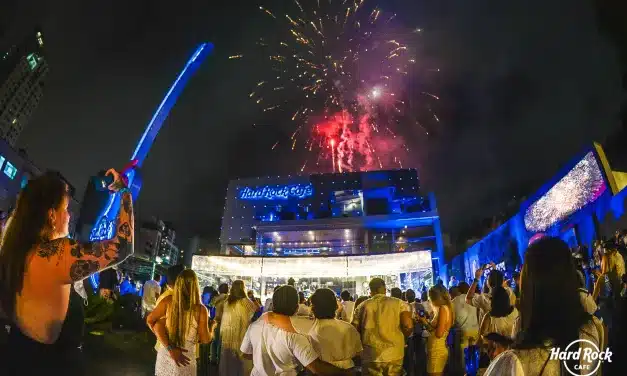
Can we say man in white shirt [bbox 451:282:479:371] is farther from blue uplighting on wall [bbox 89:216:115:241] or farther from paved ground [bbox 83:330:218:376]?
blue uplighting on wall [bbox 89:216:115:241]

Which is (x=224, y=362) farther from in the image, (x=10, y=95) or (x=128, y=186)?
(x=10, y=95)

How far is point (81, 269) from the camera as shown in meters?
2.16

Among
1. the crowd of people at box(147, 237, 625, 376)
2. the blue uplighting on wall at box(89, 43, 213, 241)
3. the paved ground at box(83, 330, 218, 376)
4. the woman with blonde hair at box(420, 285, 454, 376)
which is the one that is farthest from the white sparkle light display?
the blue uplighting on wall at box(89, 43, 213, 241)

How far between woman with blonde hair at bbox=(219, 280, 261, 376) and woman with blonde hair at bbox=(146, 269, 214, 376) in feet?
6.80

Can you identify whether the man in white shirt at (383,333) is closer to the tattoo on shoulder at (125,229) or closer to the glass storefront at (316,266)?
the tattoo on shoulder at (125,229)

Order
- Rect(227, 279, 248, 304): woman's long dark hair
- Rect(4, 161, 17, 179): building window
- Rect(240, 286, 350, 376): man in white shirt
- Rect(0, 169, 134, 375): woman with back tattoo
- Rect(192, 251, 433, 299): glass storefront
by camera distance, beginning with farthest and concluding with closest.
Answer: Rect(4, 161, 17, 179): building window → Rect(192, 251, 433, 299): glass storefront → Rect(227, 279, 248, 304): woman's long dark hair → Rect(240, 286, 350, 376): man in white shirt → Rect(0, 169, 134, 375): woman with back tattoo

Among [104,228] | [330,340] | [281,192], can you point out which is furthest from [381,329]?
[281,192]

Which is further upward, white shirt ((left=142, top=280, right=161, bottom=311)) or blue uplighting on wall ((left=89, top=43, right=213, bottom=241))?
blue uplighting on wall ((left=89, top=43, right=213, bottom=241))

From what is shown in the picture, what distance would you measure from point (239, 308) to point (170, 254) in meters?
117

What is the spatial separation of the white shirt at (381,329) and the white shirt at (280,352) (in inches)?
91.4

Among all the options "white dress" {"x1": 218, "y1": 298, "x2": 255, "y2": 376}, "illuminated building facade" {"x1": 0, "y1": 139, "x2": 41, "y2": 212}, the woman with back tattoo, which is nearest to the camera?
the woman with back tattoo

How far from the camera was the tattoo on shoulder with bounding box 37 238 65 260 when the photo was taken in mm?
2139

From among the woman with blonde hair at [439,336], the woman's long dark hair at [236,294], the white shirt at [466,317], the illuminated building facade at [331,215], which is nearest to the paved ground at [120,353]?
the woman's long dark hair at [236,294]

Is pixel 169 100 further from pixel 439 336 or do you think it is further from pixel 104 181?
pixel 104 181
